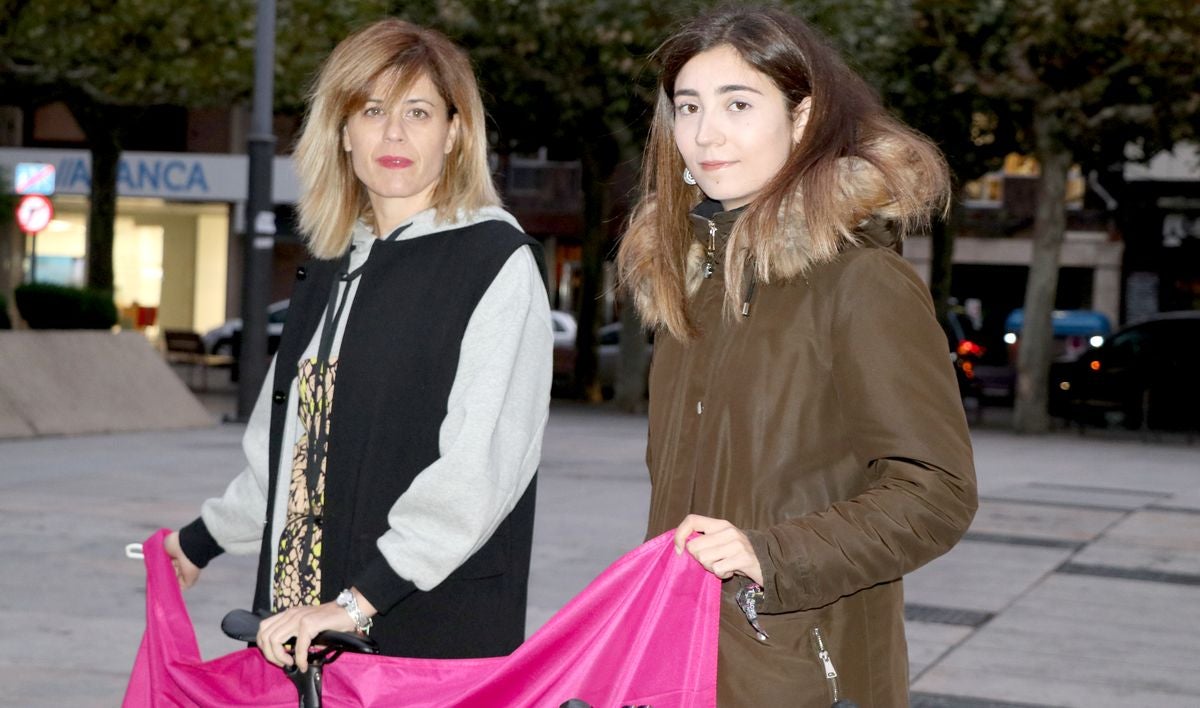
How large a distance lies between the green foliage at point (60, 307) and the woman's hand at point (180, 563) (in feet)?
47.8

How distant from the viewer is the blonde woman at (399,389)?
2934 millimetres

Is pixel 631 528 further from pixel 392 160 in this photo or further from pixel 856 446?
pixel 856 446

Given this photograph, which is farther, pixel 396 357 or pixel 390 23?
pixel 390 23

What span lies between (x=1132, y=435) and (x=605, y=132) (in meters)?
8.54

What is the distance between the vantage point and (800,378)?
2.43 metres

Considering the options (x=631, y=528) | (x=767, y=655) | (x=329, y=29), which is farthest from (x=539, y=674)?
(x=329, y=29)

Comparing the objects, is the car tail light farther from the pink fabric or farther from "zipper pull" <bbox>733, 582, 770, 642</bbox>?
"zipper pull" <bbox>733, 582, 770, 642</bbox>

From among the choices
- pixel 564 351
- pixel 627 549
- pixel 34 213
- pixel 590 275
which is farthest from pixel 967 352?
pixel 627 549

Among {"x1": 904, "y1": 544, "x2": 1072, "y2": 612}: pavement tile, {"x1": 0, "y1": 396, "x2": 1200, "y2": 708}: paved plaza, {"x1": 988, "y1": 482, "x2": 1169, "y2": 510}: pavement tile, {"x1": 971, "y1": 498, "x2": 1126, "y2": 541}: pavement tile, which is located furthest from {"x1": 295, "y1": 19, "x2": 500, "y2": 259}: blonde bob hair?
{"x1": 988, "y1": 482, "x2": 1169, "y2": 510}: pavement tile

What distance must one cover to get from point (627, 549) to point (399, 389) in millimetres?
7060

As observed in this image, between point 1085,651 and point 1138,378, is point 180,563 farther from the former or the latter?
point 1138,378

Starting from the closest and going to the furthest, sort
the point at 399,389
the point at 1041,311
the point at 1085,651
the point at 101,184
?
the point at 399,389, the point at 1085,651, the point at 1041,311, the point at 101,184

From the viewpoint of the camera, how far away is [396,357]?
3051mm

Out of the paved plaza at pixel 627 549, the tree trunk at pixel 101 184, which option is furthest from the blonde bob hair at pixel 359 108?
the tree trunk at pixel 101 184
